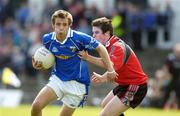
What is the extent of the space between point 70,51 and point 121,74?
2.83 feet

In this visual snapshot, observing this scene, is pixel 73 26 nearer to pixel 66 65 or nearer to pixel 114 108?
pixel 66 65

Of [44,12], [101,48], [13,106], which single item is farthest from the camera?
[44,12]

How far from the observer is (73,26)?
26000mm

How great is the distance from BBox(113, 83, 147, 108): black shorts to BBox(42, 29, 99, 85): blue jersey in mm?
630

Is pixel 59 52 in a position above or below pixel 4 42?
above

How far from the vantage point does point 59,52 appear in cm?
1280

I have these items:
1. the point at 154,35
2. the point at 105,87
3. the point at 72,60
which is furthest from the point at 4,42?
the point at 72,60

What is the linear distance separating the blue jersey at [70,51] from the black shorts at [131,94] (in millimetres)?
630

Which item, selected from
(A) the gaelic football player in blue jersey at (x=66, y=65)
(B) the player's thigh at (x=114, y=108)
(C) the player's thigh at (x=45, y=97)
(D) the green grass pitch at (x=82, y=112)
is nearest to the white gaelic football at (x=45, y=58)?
(A) the gaelic football player in blue jersey at (x=66, y=65)

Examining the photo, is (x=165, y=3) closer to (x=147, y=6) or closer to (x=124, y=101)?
(x=147, y=6)

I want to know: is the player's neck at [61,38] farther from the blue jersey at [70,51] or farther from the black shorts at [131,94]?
the black shorts at [131,94]

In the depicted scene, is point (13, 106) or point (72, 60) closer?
point (72, 60)

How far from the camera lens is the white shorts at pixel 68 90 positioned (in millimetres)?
12836

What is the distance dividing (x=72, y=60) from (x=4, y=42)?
43.5 feet
